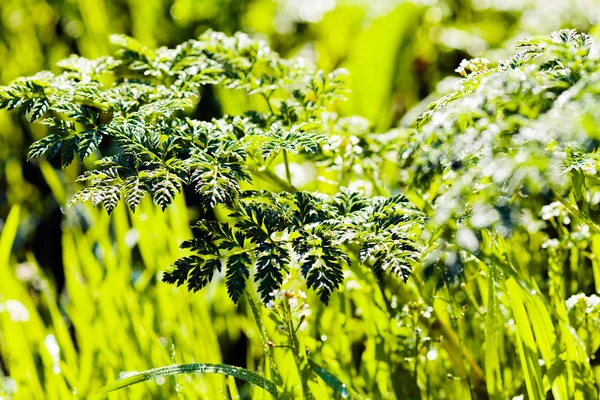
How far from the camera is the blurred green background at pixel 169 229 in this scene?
1.37m

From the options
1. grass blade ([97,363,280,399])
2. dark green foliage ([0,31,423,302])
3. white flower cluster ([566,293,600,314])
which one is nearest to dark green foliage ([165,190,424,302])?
dark green foliage ([0,31,423,302])

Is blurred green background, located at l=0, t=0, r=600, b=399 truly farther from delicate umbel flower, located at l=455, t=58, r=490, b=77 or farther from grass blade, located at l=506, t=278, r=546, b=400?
delicate umbel flower, located at l=455, t=58, r=490, b=77

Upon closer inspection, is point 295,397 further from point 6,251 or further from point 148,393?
point 6,251

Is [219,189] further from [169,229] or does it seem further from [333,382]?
[169,229]

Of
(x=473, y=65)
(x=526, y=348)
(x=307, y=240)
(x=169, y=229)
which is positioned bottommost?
(x=526, y=348)

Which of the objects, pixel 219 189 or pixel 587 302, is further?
pixel 587 302

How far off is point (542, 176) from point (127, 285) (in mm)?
1231

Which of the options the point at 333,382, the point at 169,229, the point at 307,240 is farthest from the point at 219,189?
the point at 169,229

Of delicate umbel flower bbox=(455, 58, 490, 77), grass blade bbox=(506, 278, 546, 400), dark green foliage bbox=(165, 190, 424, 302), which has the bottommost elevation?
grass blade bbox=(506, 278, 546, 400)

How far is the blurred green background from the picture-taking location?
1.37m

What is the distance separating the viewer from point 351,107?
253 centimetres

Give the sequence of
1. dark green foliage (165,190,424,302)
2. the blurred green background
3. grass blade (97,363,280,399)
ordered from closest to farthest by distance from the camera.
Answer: dark green foliage (165,190,424,302) → grass blade (97,363,280,399) → the blurred green background

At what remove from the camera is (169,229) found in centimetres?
188

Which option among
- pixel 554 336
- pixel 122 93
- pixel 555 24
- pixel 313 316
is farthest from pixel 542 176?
pixel 555 24
